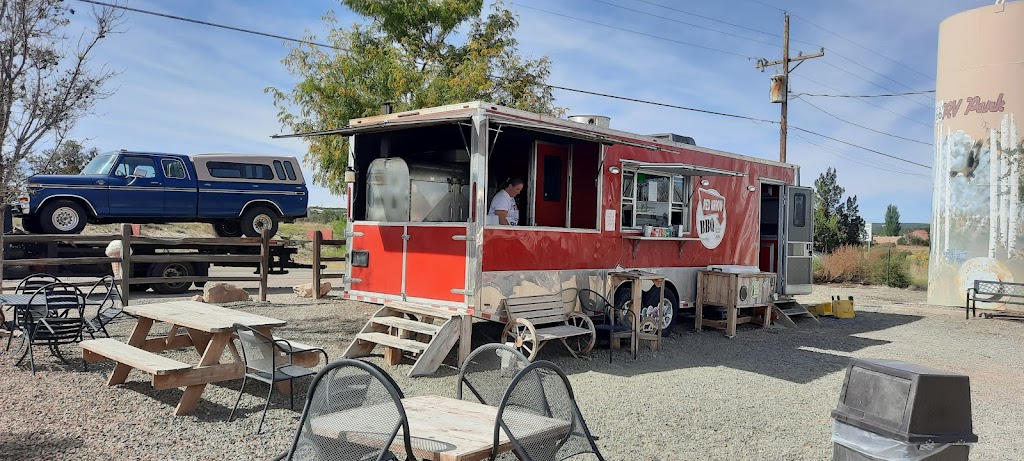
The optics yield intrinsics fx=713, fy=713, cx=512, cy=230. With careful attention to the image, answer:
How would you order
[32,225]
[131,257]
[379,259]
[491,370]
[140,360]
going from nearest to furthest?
[491,370], [140,360], [379,259], [131,257], [32,225]

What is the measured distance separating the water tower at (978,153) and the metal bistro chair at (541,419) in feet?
51.5

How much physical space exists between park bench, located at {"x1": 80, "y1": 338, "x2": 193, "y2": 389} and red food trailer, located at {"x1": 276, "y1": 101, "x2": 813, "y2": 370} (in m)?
2.84

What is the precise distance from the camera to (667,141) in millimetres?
9805

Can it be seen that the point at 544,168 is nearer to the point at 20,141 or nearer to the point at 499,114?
the point at 499,114

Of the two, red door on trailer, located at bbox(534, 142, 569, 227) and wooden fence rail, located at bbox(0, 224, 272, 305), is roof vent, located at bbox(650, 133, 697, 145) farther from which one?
wooden fence rail, located at bbox(0, 224, 272, 305)

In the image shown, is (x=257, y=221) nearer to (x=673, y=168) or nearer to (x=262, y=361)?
(x=673, y=168)

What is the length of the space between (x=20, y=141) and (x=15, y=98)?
46 centimetres

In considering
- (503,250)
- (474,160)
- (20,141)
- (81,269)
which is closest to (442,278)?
(503,250)

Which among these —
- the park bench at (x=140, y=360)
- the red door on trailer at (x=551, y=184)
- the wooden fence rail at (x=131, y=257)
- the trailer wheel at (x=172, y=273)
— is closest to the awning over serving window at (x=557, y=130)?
the red door on trailer at (x=551, y=184)

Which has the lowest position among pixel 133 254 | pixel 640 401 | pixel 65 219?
pixel 640 401

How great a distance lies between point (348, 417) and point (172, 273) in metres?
10.7

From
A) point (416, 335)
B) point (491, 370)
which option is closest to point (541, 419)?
point (491, 370)

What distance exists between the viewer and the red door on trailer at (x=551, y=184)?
28.6 feet

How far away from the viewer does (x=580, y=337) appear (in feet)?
27.9
